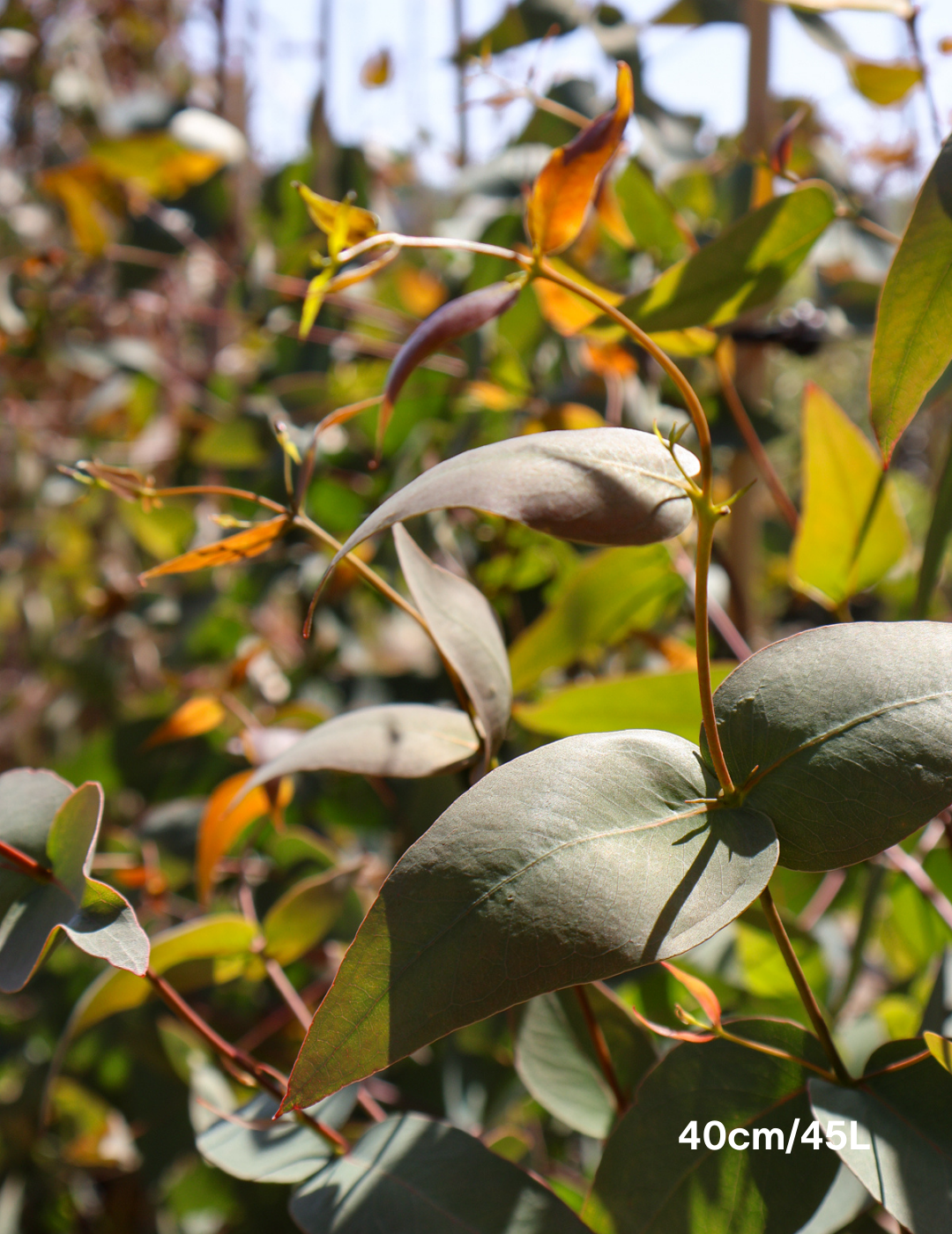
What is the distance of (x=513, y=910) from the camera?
0.48 feet

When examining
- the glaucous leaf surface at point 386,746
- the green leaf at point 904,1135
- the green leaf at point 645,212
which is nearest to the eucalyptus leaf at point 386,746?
the glaucous leaf surface at point 386,746

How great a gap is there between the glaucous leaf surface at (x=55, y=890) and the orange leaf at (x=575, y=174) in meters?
0.15

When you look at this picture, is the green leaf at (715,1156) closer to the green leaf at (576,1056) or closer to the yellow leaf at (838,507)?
the green leaf at (576,1056)

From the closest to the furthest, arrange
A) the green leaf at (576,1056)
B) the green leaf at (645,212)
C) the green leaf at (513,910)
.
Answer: the green leaf at (513,910) < the green leaf at (576,1056) < the green leaf at (645,212)

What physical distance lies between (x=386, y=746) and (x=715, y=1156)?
0.36ft

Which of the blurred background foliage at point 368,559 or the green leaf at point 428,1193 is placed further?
the blurred background foliage at point 368,559

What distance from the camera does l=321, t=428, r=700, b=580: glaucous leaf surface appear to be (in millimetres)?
152

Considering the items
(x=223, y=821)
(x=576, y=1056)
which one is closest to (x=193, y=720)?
(x=223, y=821)

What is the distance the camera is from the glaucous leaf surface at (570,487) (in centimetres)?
15

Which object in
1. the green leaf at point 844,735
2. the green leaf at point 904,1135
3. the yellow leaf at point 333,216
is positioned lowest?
the green leaf at point 904,1135

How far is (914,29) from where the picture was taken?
0.93 feet

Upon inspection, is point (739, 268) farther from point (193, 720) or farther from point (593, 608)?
point (193, 720)

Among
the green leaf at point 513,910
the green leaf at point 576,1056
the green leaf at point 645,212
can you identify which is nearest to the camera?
the green leaf at point 513,910

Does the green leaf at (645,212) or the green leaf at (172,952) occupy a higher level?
the green leaf at (645,212)
